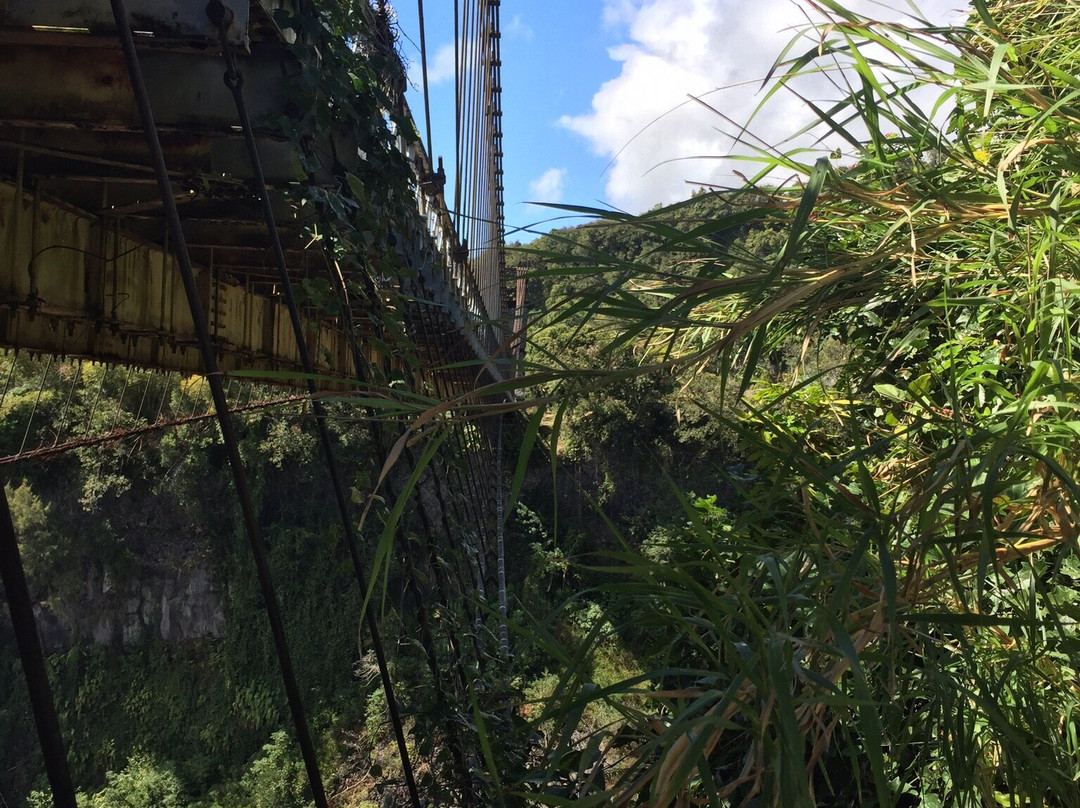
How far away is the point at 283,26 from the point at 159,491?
53.6 ft

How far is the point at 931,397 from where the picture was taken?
1713 millimetres

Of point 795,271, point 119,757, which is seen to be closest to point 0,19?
point 795,271

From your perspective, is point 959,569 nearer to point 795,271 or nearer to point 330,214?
point 795,271

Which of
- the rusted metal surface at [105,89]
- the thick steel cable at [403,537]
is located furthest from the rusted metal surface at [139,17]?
the thick steel cable at [403,537]

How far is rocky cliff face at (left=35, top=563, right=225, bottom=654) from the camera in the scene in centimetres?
1636

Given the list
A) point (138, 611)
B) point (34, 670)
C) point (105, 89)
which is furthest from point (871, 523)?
point (138, 611)

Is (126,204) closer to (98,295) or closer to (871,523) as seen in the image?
(98,295)

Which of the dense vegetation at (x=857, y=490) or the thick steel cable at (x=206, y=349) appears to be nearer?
the dense vegetation at (x=857, y=490)

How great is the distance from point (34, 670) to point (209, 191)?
1.41m

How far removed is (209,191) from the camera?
198 cm

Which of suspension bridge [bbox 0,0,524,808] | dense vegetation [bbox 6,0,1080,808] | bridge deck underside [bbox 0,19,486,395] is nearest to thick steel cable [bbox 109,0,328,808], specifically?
suspension bridge [bbox 0,0,524,808]

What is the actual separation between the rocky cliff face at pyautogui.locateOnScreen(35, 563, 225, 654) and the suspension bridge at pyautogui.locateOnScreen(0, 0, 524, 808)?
Result: 15.0 m

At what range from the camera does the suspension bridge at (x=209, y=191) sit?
3.91ft

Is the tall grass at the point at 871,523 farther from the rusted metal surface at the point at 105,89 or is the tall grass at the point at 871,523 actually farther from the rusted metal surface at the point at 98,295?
the rusted metal surface at the point at 98,295
